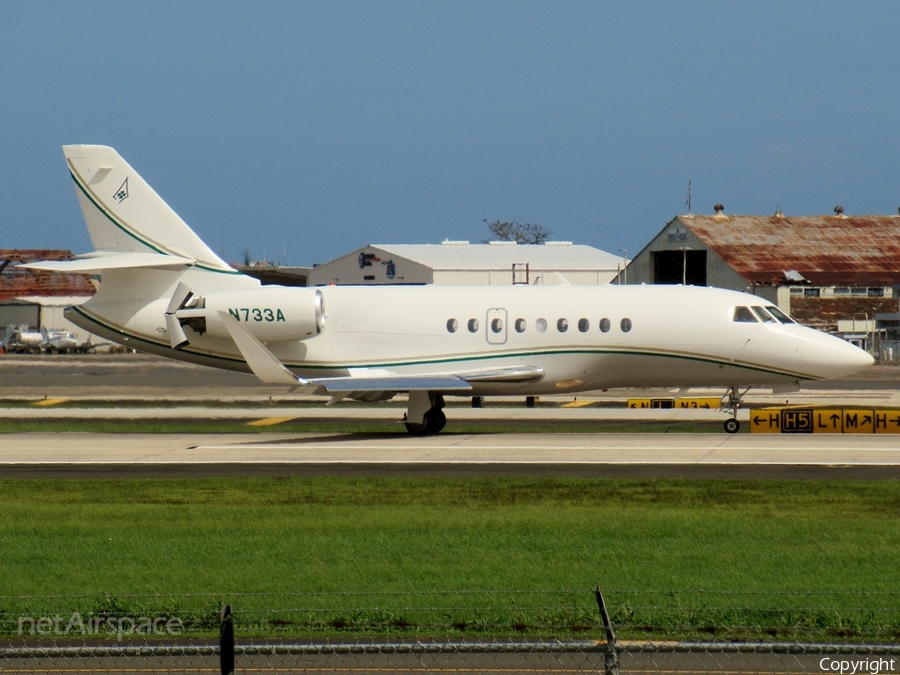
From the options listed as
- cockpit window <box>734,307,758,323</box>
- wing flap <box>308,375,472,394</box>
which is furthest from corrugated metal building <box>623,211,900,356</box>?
wing flap <box>308,375,472,394</box>

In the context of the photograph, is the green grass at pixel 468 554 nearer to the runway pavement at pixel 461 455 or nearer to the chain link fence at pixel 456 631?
the chain link fence at pixel 456 631

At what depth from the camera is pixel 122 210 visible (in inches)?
1217

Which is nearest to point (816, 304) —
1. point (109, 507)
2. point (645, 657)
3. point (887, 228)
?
point (887, 228)

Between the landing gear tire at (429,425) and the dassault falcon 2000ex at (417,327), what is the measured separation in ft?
0.13

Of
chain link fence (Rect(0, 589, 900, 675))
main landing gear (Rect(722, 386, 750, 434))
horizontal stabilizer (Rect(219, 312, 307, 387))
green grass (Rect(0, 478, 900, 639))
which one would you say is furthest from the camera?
main landing gear (Rect(722, 386, 750, 434))

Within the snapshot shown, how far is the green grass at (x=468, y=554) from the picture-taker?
11.7 metres

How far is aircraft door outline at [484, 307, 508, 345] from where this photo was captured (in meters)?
30.2

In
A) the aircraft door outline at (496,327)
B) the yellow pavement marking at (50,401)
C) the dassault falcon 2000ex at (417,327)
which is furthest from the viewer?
the yellow pavement marking at (50,401)

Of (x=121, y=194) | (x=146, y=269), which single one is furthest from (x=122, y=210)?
(x=146, y=269)

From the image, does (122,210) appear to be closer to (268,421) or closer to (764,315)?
(268,421)

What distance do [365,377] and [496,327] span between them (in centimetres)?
341
